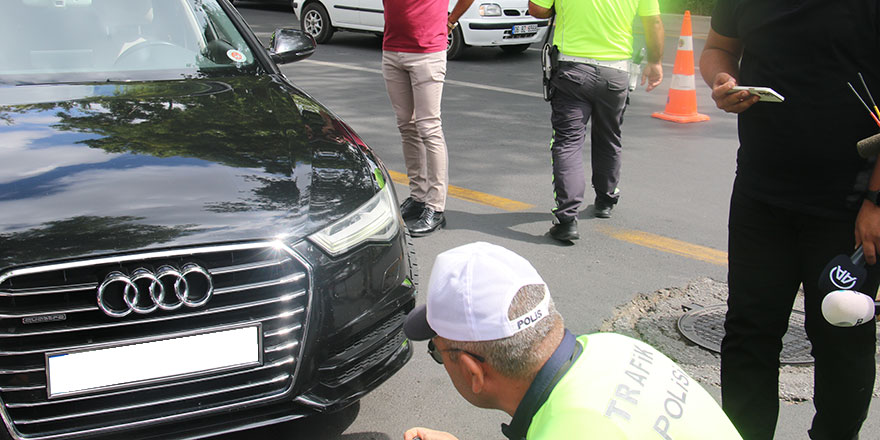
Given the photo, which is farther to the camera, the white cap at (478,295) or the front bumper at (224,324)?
the front bumper at (224,324)

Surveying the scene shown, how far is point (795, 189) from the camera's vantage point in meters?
2.37

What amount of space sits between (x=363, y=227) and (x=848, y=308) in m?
1.44

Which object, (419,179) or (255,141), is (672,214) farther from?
(255,141)

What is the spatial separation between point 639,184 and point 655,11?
1526 mm

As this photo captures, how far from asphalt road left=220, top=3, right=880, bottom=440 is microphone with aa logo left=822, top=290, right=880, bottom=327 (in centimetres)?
91

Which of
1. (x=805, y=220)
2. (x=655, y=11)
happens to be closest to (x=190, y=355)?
(x=805, y=220)

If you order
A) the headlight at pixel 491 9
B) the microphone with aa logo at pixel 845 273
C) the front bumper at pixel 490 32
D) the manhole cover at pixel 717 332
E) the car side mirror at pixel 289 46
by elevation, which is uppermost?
the car side mirror at pixel 289 46

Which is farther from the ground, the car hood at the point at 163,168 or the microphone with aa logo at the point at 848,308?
the car hood at the point at 163,168

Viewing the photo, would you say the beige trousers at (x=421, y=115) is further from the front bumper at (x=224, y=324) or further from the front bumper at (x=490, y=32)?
the front bumper at (x=490, y=32)

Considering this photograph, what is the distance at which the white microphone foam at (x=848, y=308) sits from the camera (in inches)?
86.3

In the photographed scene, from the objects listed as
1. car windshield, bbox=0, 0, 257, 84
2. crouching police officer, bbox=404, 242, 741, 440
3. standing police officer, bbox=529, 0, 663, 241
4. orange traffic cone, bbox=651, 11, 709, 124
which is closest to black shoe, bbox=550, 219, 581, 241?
standing police officer, bbox=529, 0, 663, 241

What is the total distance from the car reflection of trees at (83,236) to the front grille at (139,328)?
0.15 feet

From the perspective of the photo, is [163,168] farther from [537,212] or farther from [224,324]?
[537,212]

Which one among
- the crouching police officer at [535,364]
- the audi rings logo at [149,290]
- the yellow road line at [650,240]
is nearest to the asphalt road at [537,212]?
the yellow road line at [650,240]
